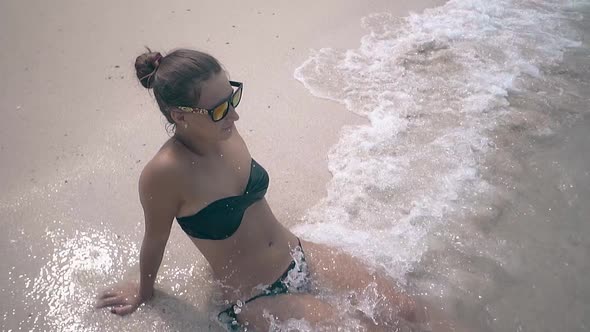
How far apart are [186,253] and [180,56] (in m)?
1.27

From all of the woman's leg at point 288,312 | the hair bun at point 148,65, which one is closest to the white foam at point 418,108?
the woman's leg at point 288,312

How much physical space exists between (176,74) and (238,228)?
2.38ft

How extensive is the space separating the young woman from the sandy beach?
31 centimetres

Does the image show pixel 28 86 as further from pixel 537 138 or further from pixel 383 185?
pixel 537 138

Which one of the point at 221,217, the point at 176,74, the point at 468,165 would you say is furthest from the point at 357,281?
the point at 468,165

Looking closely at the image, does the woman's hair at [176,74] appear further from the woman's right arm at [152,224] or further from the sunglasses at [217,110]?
the woman's right arm at [152,224]

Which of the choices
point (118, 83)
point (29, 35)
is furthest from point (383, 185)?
point (29, 35)

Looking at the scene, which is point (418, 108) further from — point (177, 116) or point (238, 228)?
point (177, 116)

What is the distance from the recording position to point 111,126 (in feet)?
10.7

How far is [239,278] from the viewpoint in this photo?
2146mm

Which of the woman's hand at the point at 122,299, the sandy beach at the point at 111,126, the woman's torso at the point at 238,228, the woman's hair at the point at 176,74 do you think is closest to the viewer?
the woman's hair at the point at 176,74

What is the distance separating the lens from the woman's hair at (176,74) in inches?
65.6

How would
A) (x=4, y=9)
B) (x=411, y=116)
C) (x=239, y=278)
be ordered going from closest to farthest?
1. (x=239, y=278)
2. (x=411, y=116)
3. (x=4, y=9)

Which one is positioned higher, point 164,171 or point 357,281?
point 164,171
